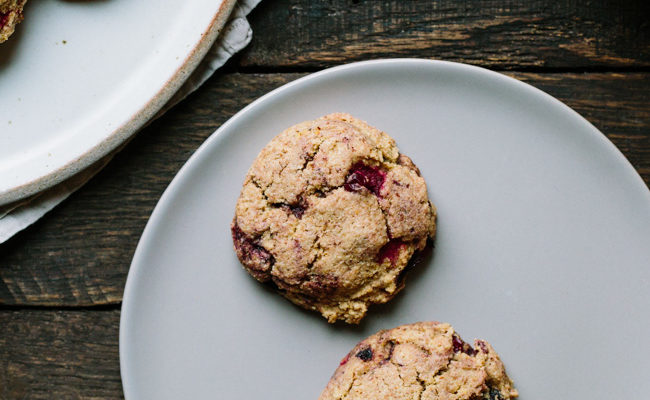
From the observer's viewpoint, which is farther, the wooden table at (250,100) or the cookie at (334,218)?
the wooden table at (250,100)

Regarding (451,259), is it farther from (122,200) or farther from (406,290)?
(122,200)

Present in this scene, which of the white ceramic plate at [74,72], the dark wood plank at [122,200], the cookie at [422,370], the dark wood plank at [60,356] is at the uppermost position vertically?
the white ceramic plate at [74,72]

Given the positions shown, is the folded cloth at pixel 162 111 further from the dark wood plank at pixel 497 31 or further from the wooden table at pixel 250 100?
the dark wood plank at pixel 497 31

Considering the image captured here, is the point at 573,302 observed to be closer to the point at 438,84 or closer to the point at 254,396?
the point at 438,84

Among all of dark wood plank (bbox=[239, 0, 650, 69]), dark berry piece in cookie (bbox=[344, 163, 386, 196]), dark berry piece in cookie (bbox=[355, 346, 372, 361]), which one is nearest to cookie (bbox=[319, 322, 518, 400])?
dark berry piece in cookie (bbox=[355, 346, 372, 361])

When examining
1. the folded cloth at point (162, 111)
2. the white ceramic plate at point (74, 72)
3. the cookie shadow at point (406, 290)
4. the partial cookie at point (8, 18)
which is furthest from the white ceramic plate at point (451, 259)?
the partial cookie at point (8, 18)

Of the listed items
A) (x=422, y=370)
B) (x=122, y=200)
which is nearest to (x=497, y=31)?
(x=422, y=370)
